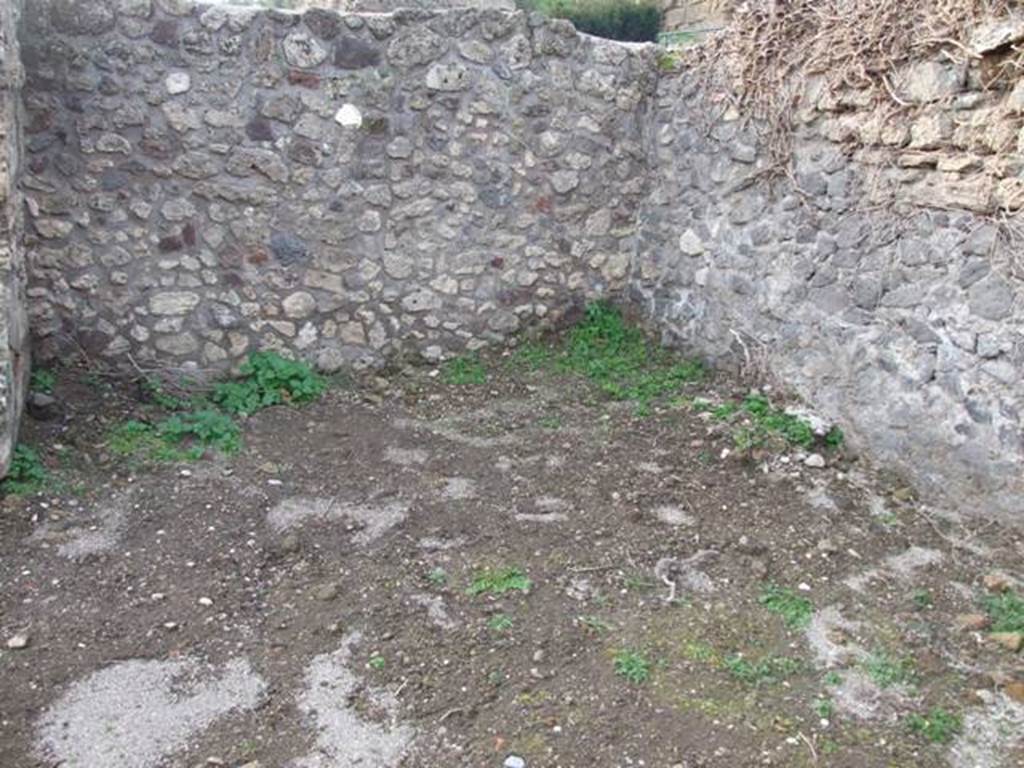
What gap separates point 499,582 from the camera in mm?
3236

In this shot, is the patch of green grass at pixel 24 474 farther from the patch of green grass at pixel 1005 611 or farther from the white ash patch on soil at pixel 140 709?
the patch of green grass at pixel 1005 611

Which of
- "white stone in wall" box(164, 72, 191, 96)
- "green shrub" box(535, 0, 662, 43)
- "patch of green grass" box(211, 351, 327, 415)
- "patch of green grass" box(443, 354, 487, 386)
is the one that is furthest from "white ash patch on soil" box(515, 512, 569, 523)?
"green shrub" box(535, 0, 662, 43)

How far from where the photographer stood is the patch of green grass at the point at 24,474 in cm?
368

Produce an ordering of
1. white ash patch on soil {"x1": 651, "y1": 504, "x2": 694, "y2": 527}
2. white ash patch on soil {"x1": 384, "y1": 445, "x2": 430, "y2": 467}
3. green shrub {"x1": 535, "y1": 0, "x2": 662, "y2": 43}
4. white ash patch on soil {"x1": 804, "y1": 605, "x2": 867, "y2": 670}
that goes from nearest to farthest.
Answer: white ash patch on soil {"x1": 804, "y1": 605, "x2": 867, "y2": 670} < white ash patch on soil {"x1": 651, "y1": 504, "x2": 694, "y2": 527} < white ash patch on soil {"x1": 384, "y1": 445, "x2": 430, "y2": 467} < green shrub {"x1": 535, "y1": 0, "x2": 662, "y2": 43}

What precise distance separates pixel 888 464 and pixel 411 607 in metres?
2.27

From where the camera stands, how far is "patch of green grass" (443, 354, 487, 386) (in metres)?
5.21

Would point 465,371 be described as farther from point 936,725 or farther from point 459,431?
point 936,725

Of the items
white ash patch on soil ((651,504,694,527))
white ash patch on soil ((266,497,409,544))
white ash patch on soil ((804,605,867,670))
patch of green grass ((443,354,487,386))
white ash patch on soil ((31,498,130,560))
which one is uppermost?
white ash patch on soil ((804,605,867,670))

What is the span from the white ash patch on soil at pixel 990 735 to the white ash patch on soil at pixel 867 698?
6.7 inches

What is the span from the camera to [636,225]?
18.8 ft

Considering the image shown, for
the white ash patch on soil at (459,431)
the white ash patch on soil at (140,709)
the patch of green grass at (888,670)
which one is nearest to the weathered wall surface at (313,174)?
the white ash patch on soil at (459,431)

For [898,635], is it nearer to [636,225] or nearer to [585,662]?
[585,662]

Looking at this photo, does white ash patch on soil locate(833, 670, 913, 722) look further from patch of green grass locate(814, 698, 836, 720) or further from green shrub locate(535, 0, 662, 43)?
green shrub locate(535, 0, 662, 43)

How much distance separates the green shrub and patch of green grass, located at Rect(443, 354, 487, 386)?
17.1ft
